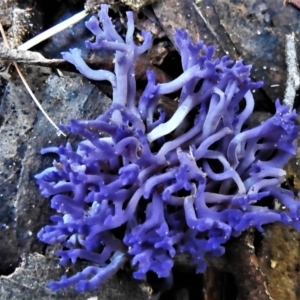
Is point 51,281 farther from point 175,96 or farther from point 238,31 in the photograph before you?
point 238,31

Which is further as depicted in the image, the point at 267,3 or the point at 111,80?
the point at 267,3

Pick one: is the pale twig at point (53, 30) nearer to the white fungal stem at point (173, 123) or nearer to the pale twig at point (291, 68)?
the white fungal stem at point (173, 123)

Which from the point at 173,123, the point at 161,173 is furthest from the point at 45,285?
the point at 173,123

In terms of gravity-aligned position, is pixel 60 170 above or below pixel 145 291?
above

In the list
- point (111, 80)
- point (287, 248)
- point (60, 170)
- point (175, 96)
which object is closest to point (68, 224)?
point (60, 170)

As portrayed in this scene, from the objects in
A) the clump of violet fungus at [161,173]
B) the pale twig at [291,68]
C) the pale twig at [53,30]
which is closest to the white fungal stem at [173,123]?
the clump of violet fungus at [161,173]

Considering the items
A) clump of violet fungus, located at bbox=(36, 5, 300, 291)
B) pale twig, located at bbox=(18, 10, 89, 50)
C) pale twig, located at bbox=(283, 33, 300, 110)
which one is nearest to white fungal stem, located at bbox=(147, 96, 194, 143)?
clump of violet fungus, located at bbox=(36, 5, 300, 291)

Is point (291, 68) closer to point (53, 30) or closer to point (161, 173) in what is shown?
point (161, 173)
